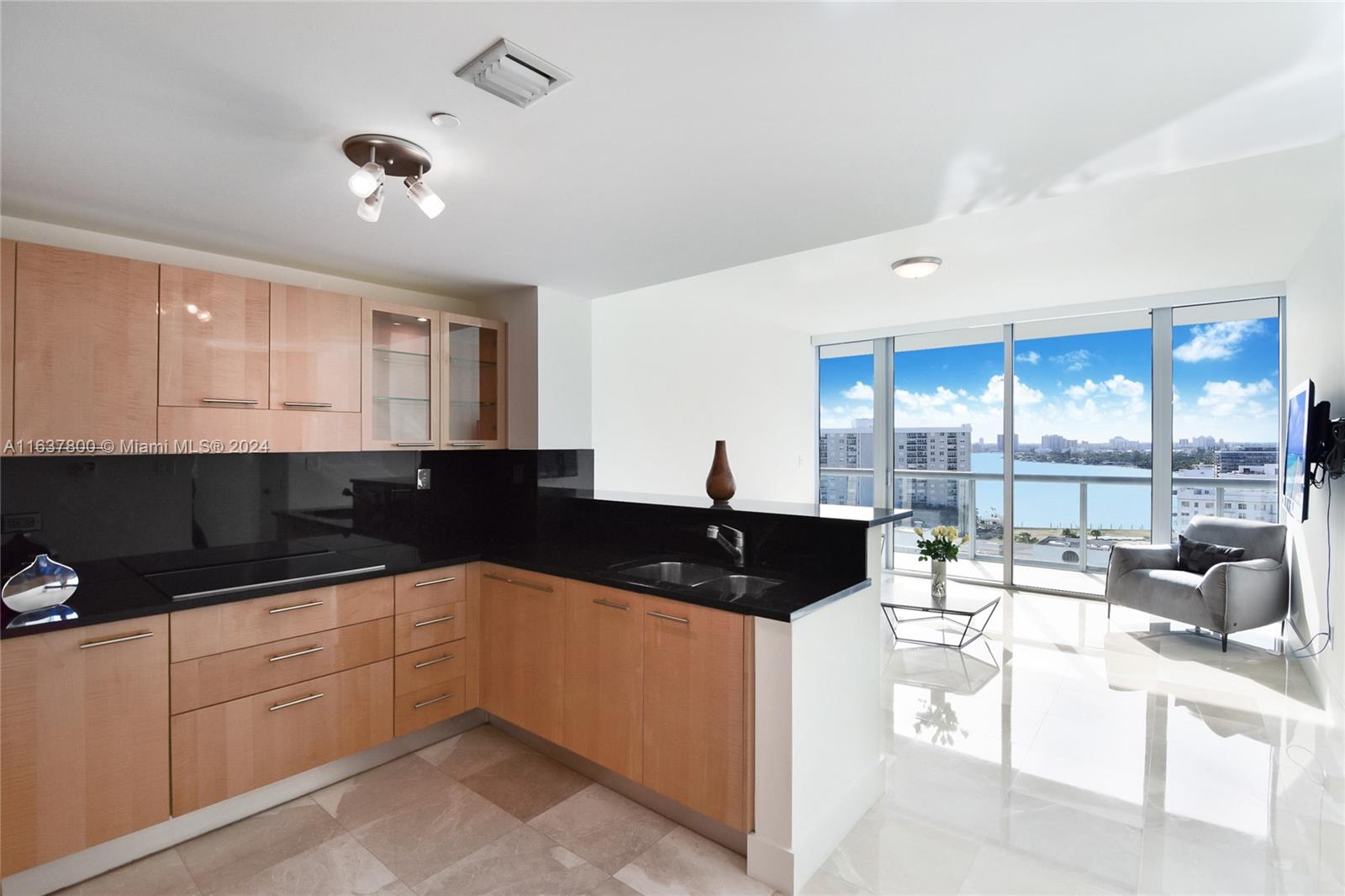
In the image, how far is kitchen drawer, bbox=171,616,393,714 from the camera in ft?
7.22

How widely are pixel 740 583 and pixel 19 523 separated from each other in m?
2.71

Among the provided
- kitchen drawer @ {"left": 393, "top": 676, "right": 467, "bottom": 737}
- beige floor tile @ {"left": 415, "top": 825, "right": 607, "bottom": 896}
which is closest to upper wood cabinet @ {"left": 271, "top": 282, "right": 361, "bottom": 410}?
kitchen drawer @ {"left": 393, "top": 676, "right": 467, "bottom": 737}

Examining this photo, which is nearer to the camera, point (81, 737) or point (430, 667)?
point (81, 737)

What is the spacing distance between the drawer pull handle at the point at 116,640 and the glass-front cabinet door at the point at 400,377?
1.12 meters

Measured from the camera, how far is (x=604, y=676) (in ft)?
8.05

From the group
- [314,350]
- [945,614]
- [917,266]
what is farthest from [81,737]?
[917,266]

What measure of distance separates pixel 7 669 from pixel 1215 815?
4.08 meters

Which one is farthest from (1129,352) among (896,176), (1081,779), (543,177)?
(543,177)

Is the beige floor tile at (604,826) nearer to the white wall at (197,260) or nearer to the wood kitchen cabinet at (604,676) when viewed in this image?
the wood kitchen cabinet at (604,676)

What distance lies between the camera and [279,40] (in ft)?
4.40

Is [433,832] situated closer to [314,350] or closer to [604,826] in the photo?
[604,826]

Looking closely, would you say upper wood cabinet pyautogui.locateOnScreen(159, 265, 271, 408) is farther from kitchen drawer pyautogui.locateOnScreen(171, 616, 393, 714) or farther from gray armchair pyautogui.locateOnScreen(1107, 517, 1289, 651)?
gray armchair pyautogui.locateOnScreen(1107, 517, 1289, 651)

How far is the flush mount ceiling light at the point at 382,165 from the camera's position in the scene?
1.71 m

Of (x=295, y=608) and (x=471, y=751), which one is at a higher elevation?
(x=295, y=608)
